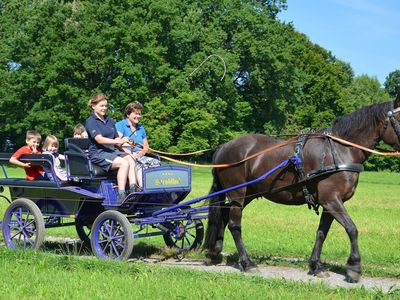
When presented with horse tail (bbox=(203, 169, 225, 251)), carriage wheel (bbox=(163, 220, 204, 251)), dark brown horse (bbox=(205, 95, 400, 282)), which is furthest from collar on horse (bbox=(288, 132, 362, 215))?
carriage wheel (bbox=(163, 220, 204, 251))

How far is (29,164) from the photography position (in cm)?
996

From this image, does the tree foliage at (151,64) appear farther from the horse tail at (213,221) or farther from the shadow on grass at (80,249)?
the horse tail at (213,221)

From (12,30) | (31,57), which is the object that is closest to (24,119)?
(31,57)

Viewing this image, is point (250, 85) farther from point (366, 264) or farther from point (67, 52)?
point (366, 264)

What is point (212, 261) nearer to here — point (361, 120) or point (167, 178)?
point (167, 178)

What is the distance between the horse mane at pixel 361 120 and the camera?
7.96m

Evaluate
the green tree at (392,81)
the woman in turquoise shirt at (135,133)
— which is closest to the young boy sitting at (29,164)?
the woman in turquoise shirt at (135,133)

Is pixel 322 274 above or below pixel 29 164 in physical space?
Answer: below

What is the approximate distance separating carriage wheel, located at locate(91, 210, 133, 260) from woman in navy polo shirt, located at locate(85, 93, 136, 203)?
345 millimetres

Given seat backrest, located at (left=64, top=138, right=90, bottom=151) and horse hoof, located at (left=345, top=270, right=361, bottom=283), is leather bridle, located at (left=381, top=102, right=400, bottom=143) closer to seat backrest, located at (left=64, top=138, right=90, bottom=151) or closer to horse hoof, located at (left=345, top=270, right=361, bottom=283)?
horse hoof, located at (left=345, top=270, right=361, bottom=283)

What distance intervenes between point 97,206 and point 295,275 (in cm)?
341

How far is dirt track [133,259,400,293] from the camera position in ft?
24.5

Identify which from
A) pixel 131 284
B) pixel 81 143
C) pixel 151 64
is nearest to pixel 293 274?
pixel 131 284

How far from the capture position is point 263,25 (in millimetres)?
49781
